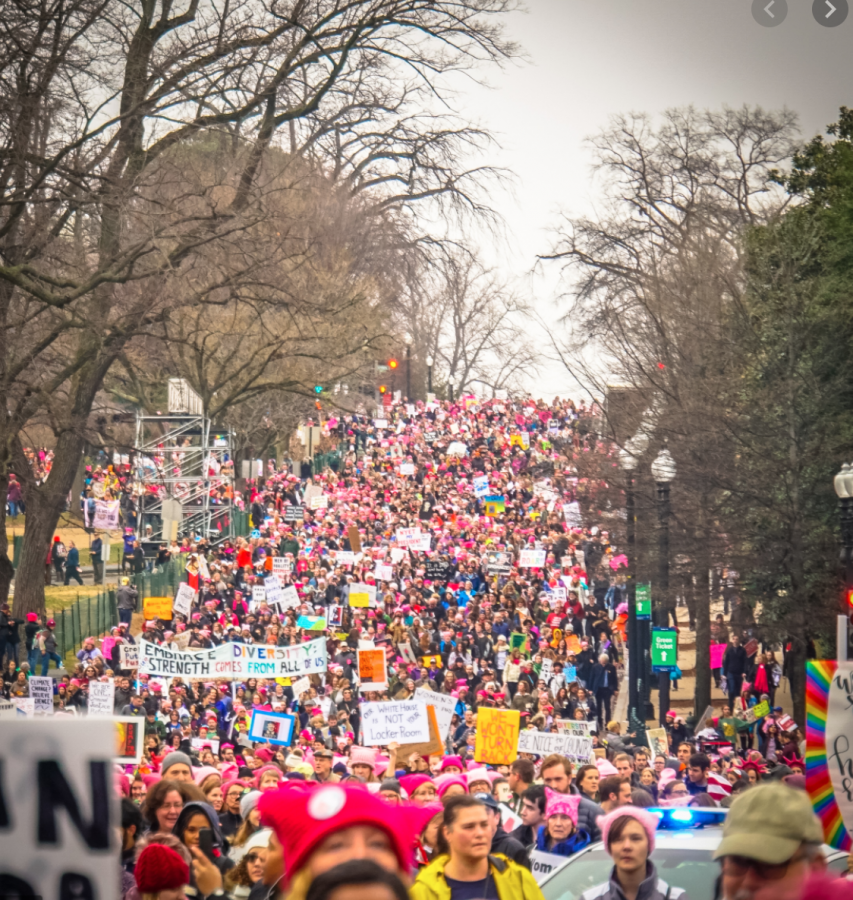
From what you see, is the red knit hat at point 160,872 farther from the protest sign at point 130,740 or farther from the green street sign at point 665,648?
the green street sign at point 665,648

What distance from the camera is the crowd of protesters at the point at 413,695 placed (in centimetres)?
505

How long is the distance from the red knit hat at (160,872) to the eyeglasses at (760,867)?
6.91ft

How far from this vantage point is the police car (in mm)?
6488

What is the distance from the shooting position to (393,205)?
69.6m

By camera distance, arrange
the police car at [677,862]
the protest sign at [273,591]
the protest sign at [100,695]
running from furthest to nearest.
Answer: the protest sign at [273,591] < the protest sign at [100,695] < the police car at [677,862]

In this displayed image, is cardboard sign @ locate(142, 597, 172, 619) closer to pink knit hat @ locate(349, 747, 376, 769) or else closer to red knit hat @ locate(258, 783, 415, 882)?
pink knit hat @ locate(349, 747, 376, 769)

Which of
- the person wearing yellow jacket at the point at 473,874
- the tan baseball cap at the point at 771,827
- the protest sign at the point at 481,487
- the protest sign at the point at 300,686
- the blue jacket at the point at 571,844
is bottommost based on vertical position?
the protest sign at the point at 300,686

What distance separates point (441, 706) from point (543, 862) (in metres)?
9.05

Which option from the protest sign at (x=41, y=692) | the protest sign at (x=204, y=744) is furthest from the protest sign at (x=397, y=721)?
the protest sign at (x=41, y=692)

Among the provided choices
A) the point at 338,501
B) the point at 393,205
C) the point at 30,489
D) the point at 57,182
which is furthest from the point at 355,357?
the point at 57,182

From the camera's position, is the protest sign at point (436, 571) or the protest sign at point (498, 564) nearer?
the protest sign at point (436, 571)

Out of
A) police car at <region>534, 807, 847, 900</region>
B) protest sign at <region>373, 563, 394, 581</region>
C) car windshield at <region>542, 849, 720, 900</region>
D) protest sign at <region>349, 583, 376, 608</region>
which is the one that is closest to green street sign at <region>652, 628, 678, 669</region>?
protest sign at <region>349, 583, 376, 608</region>

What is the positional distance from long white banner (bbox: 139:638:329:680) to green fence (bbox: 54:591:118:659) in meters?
11.5

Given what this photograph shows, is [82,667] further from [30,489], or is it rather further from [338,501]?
[338,501]
